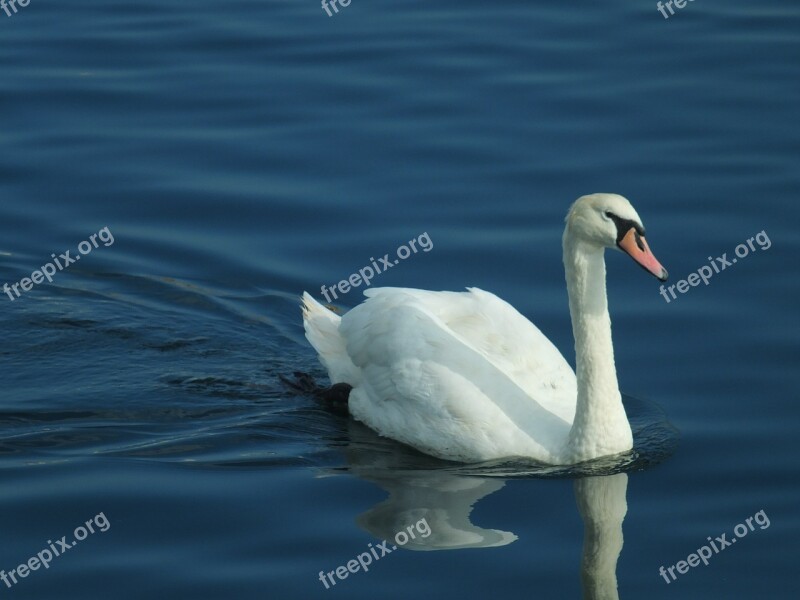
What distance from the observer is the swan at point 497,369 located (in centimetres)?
980

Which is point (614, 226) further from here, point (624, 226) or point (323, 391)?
point (323, 391)

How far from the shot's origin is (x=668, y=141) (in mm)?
14836

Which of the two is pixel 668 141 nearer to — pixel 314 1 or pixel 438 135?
pixel 438 135

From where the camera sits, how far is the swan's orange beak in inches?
371

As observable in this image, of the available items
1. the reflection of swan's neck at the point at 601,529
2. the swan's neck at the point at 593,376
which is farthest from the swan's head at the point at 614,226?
the reflection of swan's neck at the point at 601,529

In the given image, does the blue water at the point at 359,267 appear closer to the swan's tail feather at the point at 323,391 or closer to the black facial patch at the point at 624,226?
the swan's tail feather at the point at 323,391

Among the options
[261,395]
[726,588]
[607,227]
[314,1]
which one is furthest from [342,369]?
[314,1]

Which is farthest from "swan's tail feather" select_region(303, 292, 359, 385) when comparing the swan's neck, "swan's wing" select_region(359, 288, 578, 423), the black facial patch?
the black facial patch

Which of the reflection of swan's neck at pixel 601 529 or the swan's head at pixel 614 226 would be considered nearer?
the reflection of swan's neck at pixel 601 529

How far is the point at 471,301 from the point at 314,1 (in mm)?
8987

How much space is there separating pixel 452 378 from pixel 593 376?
0.94 meters

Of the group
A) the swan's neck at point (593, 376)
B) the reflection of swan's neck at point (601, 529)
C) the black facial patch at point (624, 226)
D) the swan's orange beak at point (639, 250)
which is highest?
the black facial patch at point (624, 226)

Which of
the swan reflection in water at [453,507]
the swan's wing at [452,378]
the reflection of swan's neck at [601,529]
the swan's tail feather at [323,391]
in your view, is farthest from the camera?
the swan's tail feather at [323,391]

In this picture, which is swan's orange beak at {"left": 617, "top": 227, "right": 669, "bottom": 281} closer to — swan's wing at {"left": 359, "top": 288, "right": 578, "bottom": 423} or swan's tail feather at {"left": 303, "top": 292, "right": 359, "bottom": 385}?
swan's wing at {"left": 359, "top": 288, "right": 578, "bottom": 423}
